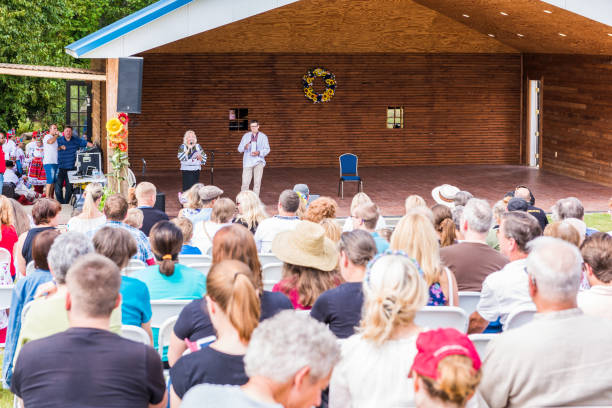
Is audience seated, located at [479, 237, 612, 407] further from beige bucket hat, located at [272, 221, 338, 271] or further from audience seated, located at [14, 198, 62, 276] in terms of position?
audience seated, located at [14, 198, 62, 276]

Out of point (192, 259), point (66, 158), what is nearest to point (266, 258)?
point (192, 259)

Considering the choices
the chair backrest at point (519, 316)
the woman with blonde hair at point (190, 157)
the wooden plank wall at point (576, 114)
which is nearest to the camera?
the chair backrest at point (519, 316)

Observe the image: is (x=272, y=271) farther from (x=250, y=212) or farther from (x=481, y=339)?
(x=481, y=339)

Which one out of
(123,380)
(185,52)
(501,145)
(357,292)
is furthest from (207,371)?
(501,145)

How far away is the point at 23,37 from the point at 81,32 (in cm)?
646

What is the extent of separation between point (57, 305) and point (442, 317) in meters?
1.90

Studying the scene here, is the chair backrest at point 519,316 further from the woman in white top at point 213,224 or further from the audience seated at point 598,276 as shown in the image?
the woman in white top at point 213,224

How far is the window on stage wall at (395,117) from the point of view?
2148cm

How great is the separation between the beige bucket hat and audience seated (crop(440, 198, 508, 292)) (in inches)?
39.0

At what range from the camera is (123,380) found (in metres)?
2.93

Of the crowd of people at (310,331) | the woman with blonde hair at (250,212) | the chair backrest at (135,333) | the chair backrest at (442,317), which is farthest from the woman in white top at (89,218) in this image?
the chair backrest at (442,317)

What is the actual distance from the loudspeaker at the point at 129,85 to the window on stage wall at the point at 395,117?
425 inches

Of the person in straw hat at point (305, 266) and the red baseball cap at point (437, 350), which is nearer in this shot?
the red baseball cap at point (437, 350)

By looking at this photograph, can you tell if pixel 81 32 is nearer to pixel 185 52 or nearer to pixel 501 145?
pixel 185 52
